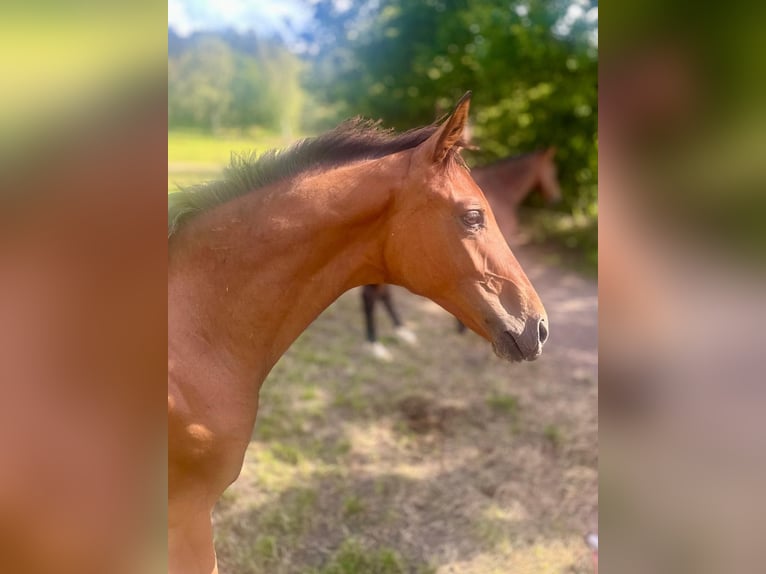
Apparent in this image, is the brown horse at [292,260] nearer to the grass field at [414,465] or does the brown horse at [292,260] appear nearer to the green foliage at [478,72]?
the grass field at [414,465]

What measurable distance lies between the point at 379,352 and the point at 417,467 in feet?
6.50

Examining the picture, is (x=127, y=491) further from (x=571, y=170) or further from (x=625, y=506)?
(x=571, y=170)

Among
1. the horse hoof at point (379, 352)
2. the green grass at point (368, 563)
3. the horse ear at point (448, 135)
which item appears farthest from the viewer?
the horse hoof at point (379, 352)

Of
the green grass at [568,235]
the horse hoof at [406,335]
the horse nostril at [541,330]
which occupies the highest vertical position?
the horse nostril at [541,330]

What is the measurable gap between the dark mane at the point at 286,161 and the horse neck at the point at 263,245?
0.04 metres

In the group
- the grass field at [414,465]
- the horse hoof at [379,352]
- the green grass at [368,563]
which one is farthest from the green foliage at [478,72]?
the green grass at [368,563]

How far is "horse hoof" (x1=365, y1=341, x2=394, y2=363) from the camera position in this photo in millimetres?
5312

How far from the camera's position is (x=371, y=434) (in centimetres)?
385

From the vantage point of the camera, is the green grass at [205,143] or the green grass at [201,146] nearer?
the green grass at [201,146]

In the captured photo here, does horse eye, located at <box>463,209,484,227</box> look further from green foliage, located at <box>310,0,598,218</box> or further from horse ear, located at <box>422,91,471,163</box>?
green foliage, located at <box>310,0,598,218</box>

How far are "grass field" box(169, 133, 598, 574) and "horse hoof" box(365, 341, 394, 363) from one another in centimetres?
8

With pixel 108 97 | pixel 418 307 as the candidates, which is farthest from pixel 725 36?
pixel 418 307

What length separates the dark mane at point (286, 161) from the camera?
156 centimetres

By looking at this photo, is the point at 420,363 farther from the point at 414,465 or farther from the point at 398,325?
the point at 414,465
